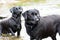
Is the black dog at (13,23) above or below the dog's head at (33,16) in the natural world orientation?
below

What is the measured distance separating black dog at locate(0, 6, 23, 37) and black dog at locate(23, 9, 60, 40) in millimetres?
1799

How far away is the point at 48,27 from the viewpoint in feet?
32.0

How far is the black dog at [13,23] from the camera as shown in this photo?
37.5 feet

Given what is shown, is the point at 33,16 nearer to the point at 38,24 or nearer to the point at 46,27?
the point at 38,24

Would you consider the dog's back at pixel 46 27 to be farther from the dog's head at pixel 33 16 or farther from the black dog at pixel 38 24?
the dog's head at pixel 33 16

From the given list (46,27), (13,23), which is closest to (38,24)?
(46,27)

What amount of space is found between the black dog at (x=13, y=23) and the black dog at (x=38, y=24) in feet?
5.90

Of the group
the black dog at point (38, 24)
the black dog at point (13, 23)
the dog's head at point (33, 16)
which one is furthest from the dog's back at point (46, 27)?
the black dog at point (13, 23)

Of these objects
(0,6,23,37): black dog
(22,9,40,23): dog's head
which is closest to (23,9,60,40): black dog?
(22,9,40,23): dog's head

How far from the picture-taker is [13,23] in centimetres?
1185

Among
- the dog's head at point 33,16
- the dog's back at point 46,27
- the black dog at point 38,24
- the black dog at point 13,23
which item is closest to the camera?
the dog's head at point 33,16

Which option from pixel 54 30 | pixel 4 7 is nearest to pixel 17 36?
pixel 54 30

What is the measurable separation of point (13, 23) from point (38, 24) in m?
2.47

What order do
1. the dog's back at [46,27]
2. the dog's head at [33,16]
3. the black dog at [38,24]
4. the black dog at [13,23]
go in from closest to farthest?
the dog's head at [33,16] → the black dog at [38,24] → the dog's back at [46,27] → the black dog at [13,23]
